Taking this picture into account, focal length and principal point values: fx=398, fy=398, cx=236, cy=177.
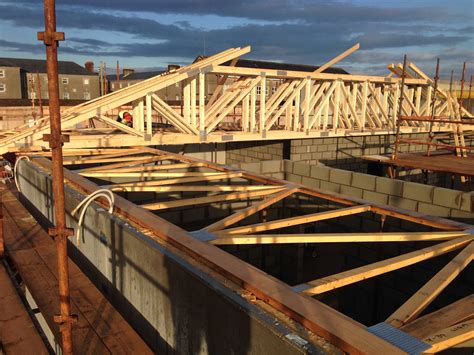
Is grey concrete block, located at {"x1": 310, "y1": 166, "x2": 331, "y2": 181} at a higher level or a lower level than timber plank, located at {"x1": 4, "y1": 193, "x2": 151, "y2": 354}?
higher

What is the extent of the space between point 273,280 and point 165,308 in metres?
1.52

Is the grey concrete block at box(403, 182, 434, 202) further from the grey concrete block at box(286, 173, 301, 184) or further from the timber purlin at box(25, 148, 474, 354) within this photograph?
the grey concrete block at box(286, 173, 301, 184)

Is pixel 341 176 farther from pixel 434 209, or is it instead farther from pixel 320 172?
pixel 434 209

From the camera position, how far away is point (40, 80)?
62625 mm

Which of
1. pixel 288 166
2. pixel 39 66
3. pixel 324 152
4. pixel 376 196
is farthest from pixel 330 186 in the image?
pixel 39 66

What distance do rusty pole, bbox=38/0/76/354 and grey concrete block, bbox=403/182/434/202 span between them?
8.36m

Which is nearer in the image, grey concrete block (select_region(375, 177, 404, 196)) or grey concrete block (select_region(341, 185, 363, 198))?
grey concrete block (select_region(375, 177, 404, 196))

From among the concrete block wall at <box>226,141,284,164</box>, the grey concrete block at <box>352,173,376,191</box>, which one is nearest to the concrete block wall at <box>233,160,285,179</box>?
the grey concrete block at <box>352,173,376,191</box>

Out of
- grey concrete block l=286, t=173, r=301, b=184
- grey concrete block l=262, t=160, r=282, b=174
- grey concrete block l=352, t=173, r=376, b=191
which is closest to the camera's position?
grey concrete block l=352, t=173, r=376, b=191

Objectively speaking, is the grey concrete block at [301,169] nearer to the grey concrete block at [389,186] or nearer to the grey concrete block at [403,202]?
the grey concrete block at [389,186]

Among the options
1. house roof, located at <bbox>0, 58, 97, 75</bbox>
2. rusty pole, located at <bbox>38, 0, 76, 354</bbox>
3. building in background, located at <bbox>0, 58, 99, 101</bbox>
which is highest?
house roof, located at <bbox>0, 58, 97, 75</bbox>

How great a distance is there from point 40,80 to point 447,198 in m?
66.2

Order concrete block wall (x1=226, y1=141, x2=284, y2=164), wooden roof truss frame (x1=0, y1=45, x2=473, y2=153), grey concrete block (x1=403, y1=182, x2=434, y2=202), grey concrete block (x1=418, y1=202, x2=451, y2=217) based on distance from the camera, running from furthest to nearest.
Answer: concrete block wall (x1=226, y1=141, x2=284, y2=164), wooden roof truss frame (x1=0, y1=45, x2=473, y2=153), grey concrete block (x1=403, y1=182, x2=434, y2=202), grey concrete block (x1=418, y1=202, x2=451, y2=217)

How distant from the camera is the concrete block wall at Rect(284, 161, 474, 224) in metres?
9.07
